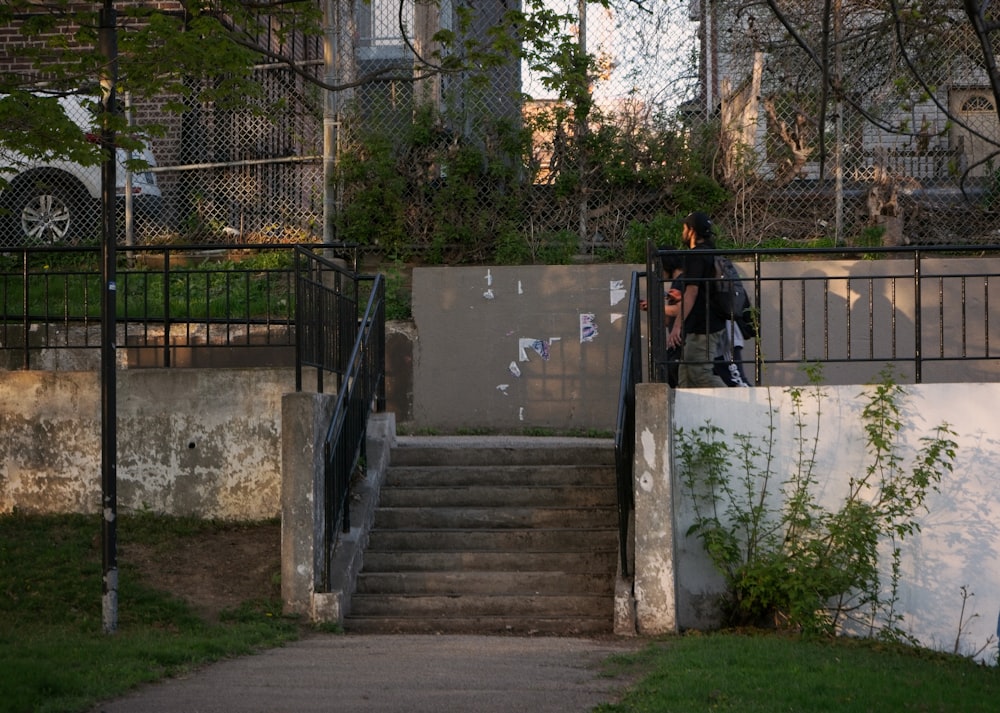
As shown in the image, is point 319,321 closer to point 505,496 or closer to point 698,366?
point 505,496

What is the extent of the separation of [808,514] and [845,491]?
0.37 metres

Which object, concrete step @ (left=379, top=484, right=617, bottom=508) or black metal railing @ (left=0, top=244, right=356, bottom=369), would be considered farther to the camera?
black metal railing @ (left=0, top=244, right=356, bottom=369)

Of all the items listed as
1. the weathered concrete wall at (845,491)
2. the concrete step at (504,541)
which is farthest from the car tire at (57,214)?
the weathered concrete wall at (845,491)

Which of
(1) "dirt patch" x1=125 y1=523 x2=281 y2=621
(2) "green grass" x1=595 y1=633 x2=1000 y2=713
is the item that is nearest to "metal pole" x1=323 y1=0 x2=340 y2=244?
(1) "dirt patch" x1=125 y1=523 x2=281 y2=621

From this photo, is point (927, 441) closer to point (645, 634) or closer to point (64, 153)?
point (645, 634)

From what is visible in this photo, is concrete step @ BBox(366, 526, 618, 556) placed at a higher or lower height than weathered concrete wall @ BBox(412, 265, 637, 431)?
lower

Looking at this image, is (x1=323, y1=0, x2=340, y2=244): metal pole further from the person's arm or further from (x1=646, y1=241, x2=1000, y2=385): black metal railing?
the person's arm

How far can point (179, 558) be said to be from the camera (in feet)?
33.7

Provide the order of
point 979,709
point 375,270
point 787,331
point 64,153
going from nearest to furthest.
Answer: point 979,709 < point 64,153 < point 787,331 < point 375,270

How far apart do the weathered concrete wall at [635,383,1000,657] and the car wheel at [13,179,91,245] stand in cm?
951

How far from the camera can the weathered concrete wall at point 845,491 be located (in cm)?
894

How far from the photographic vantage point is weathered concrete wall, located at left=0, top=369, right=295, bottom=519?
434 inches

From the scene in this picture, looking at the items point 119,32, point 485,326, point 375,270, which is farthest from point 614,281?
point 119,32

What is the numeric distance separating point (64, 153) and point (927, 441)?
6050 mm
